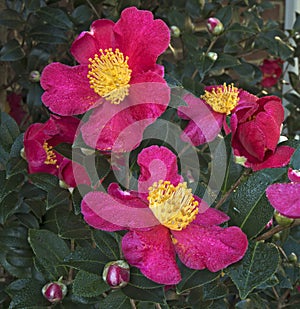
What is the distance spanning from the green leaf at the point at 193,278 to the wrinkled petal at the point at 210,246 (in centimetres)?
5

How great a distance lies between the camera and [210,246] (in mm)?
662

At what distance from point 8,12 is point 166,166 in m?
0.78

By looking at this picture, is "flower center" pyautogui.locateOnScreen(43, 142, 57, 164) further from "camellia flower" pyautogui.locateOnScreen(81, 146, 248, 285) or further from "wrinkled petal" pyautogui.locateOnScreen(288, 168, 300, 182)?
Answer: "wrinkled petal" pyautogui.locateOnScreen(288, 168, 300, 182)

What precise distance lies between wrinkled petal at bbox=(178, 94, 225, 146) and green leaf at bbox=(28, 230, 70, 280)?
9.2 inches

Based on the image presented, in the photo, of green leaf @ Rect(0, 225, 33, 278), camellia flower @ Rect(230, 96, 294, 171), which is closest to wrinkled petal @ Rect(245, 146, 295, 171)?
camellia flower @ Rect(230, 96, 294, 171)

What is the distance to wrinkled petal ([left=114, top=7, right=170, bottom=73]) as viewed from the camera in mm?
751

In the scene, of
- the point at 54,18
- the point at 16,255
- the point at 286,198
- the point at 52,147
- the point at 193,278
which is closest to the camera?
the point at 286,198

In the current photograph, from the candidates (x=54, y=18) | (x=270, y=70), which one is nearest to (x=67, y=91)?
(x=54, y=18)

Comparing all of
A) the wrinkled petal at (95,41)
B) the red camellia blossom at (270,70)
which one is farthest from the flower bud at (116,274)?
the red camellia blossom at (270,70)

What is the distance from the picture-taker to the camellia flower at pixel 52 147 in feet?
2.52

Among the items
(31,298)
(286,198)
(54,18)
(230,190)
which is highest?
(286,198)

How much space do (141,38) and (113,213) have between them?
22 centimetres

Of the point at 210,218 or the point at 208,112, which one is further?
the point at 208,112

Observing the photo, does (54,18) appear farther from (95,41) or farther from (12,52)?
(95,41)
